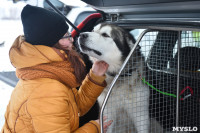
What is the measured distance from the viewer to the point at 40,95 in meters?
0.99

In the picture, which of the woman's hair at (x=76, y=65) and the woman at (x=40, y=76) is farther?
the woman's hair at (x=76, y=65)

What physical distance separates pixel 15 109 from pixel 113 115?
887mm

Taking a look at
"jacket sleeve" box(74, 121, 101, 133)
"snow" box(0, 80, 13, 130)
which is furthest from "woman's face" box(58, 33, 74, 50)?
"snow" box(0, 80, 13, 130)

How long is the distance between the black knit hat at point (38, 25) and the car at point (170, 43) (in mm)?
556

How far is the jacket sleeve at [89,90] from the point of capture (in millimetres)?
1420

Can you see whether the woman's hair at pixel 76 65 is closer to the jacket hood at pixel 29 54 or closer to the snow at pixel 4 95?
the jacket hood at pixel 29 54

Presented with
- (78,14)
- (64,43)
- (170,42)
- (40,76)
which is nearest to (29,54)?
(40,76)

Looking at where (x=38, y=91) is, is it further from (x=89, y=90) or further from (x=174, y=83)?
(x=174, y=83)

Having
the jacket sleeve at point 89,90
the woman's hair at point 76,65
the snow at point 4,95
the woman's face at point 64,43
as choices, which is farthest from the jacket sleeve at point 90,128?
the snow at point 4,95

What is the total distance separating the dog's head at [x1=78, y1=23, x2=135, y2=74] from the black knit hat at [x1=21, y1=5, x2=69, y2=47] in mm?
296

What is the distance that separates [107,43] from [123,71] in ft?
0.93

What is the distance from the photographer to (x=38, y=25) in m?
1.05

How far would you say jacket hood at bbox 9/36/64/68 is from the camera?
1009mm

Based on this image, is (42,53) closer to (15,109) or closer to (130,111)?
(15,109)
